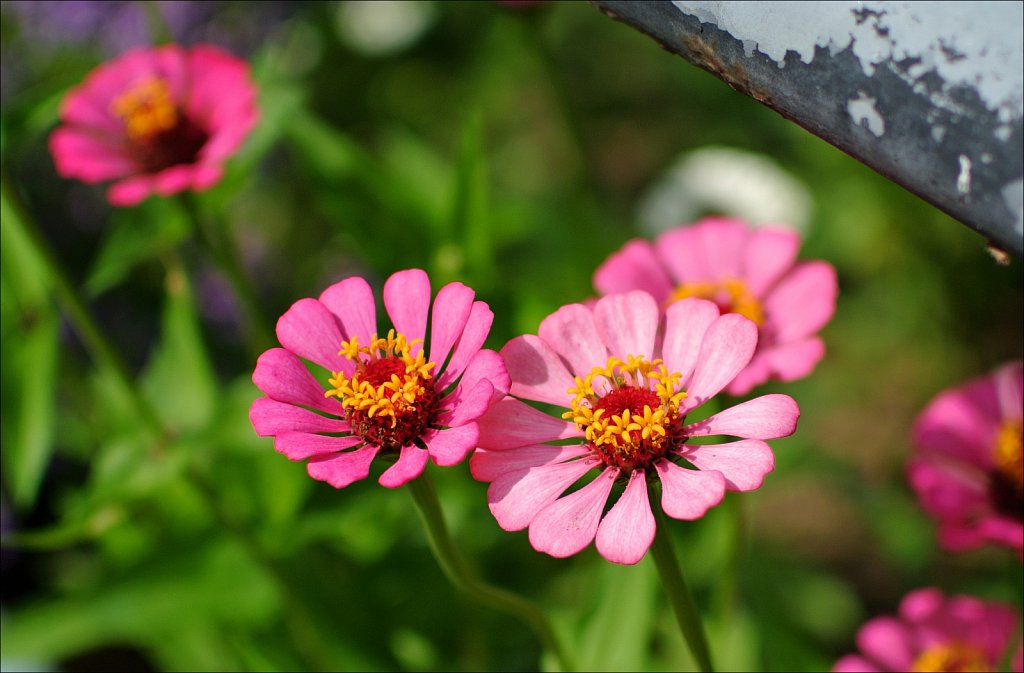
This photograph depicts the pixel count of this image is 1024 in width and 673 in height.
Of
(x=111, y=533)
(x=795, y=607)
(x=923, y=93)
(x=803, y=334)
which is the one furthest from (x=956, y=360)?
(x=923, y=93)

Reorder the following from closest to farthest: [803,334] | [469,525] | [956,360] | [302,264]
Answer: [803,334]
[469,525]
[956,360]
[302,264]

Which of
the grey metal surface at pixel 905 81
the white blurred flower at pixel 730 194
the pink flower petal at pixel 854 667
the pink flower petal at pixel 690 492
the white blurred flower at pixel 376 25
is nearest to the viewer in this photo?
the grey metal surface at pixel 905 81

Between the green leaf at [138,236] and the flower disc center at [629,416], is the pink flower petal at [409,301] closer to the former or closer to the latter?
the flower disc center at [629,416]

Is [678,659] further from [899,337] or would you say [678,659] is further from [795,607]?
[899,337]

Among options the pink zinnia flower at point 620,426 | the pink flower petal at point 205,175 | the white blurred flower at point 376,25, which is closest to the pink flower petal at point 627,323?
the pink zinnia flower at point 620,426

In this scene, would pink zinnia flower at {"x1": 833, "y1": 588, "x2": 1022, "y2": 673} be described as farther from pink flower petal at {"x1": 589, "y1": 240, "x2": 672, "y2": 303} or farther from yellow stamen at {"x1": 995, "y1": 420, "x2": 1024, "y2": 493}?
pink flower petal at {"x1": 589, "y1": 240, "x2": 672, "y2": 303}

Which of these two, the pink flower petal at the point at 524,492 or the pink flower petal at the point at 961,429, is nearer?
the pink flower petal at the point at 524,492
